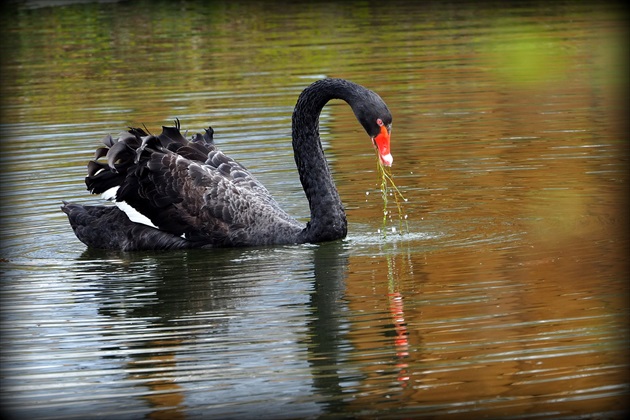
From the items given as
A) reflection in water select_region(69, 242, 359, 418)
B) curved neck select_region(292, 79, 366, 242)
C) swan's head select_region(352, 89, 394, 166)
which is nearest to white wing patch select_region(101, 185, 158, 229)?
reflection in water select_region(69, 242, 359, 418)

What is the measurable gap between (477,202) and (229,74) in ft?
24.0

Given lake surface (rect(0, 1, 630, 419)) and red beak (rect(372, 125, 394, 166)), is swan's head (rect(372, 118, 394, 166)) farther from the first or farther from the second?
lake surface (rect(0, 1, 630, 419))

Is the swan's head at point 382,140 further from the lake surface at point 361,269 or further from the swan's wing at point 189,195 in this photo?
the swan's wing at point 189,195

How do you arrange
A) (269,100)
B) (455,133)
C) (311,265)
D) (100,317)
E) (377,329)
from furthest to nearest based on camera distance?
(269,100) < (455,133) < (311,265) < (100,317) < (377,329)

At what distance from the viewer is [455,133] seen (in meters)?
10.5

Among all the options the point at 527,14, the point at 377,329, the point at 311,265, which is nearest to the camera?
the point at 377,329

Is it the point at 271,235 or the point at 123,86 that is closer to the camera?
the point at 271,235

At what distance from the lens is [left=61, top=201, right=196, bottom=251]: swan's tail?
752 cm

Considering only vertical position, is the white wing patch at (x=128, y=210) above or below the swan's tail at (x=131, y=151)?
below

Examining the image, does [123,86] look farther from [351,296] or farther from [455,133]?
[351,296]

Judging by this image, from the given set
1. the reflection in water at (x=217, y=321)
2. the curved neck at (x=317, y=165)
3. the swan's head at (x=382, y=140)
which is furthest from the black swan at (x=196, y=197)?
the swan's head at (x=382, y=140)

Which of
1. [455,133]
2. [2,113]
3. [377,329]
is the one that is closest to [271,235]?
[377,329]

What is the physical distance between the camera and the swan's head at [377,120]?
6.82 metres

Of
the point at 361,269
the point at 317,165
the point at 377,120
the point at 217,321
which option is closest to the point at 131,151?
the point at 317,165
